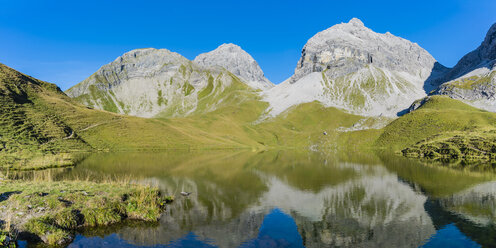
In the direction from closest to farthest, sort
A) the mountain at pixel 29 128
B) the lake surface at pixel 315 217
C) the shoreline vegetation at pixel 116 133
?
the lake surface at pixel 315 217, the mountain at pixel 29 128, the shoreline vegetation at pixel 116 133

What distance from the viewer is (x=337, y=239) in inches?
1041

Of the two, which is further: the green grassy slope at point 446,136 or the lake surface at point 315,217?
the green grassy slope at point 446,136

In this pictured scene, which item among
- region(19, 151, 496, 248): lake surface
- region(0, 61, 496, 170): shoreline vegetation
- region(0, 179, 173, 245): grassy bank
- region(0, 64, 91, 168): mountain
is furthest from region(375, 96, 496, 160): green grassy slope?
region(0, 64, 91, 168): mountain

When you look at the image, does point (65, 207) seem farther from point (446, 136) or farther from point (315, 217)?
point (446, 136)

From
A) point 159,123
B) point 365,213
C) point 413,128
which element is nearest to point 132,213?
point 365,213

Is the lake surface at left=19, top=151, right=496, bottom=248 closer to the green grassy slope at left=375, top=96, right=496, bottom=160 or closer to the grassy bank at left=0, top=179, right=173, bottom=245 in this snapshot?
the grassy bank at left=0, top=179, right=173, bottom=245

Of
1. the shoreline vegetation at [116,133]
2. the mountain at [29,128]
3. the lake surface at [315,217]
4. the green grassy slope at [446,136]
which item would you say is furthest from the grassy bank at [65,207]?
the green grassy slope at [446,136]

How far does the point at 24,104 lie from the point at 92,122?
32.3 metres

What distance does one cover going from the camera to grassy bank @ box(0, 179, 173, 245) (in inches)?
901

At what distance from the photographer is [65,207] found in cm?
2691

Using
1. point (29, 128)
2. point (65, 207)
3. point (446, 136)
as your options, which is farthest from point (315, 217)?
point (446, 136)

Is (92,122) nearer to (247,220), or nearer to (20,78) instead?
(20,78)

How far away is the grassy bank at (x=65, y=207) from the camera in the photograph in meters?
22.9

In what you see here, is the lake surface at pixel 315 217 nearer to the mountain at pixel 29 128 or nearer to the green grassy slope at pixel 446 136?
the mountain at pixel 29 128
